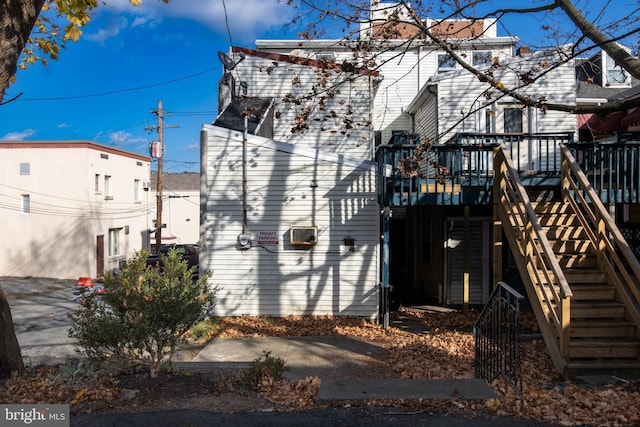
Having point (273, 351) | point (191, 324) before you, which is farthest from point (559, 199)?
point (191, 324)

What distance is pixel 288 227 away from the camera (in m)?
11.0

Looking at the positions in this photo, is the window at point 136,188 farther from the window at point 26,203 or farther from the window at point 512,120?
the window at point 512,120

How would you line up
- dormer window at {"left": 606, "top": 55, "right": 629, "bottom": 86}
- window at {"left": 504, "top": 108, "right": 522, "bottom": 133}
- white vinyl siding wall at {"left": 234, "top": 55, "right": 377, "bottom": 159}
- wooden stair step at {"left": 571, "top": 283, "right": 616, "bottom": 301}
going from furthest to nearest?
dormer window at {"left": 606, "top": 55, "right": 629, "bottom": 86} < white vinyl siding wall at {"left": 234, "top": 55, "right": 377, "bottom": 159} < window at {"left": 504, "top": 108, "right": 522, "bottom": 133} < wooden stair step at {"left": 571, "top": 283, "right": 616, "bottom": 301}

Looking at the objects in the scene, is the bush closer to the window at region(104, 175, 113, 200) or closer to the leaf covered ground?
the leaf covered ground

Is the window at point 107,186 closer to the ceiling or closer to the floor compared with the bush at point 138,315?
closer to the ceiling

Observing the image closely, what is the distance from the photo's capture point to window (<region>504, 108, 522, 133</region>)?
43.0 feet

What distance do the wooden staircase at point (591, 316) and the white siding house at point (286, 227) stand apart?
13.6 ft

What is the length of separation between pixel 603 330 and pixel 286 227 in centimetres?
643

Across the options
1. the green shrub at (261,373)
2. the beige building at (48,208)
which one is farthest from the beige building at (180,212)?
the green shrub at (261,373)

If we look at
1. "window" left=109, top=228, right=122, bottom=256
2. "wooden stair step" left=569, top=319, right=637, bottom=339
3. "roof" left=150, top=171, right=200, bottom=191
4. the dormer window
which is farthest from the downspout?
"roof" left=150, top=171, right=200, bottom=191

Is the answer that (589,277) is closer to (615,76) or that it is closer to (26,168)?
(615,76)

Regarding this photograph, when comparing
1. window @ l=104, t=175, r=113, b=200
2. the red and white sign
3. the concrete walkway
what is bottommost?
the concrete walkway

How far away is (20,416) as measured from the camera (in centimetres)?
455

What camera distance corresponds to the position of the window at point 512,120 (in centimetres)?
1311
